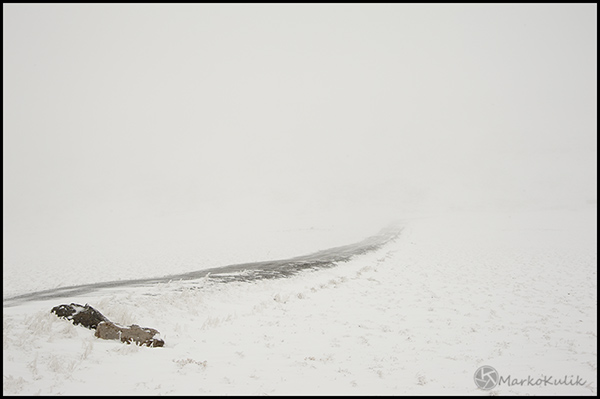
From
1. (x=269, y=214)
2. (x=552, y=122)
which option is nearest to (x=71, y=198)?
(x=269, y=214)

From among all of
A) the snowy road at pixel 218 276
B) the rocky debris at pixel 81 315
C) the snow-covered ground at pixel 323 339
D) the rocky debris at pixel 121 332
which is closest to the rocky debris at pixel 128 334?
the rocky debris at pixel 121 332

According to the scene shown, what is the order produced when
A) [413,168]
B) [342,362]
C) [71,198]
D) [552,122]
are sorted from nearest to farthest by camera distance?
[342,362] → [71,198] → [413,168] → [552,122]

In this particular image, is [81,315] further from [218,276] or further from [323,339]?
[218,276]

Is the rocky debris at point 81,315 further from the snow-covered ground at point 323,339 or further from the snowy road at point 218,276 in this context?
the snowy road at point 218,276

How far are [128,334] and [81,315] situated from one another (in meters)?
1.66

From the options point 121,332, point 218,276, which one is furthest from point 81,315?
point 218,276

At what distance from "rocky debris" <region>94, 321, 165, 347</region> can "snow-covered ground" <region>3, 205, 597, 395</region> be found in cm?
22

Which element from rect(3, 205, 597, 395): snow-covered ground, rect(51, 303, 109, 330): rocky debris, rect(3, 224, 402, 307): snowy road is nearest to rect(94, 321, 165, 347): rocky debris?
rect(3, 205, 597, 395): snow-covered ground

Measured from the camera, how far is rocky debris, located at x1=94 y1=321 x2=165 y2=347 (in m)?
7.22

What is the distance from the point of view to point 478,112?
16175 cm

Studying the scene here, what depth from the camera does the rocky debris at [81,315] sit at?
7.79m

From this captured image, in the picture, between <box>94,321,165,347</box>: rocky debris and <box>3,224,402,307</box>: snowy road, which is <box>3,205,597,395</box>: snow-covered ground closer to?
<box>94,321,165,347</box>: rocky debris

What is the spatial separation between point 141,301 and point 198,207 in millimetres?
83777

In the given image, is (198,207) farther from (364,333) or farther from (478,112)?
(478,112)
